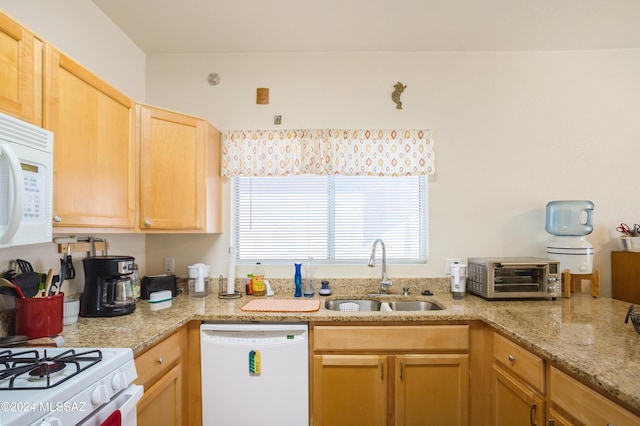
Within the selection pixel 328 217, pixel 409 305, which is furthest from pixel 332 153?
pixel 409 305

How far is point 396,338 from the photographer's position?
5.88 feet

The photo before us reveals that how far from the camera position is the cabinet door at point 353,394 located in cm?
178

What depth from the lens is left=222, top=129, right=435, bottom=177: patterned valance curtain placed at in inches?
92.7

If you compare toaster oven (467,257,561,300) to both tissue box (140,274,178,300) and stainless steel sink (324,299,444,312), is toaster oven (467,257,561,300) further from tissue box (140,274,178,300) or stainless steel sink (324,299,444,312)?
tissue box (140,274,178,300)

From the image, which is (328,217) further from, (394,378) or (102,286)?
(102,286)

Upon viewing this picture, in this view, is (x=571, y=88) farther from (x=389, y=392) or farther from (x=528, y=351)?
(x=389, y=392)

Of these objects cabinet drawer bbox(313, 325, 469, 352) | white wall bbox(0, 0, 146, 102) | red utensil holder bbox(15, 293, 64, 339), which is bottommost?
Answer: cabinet drawer bbox(313, 325, 469, 352)

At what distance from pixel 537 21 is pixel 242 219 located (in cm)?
245

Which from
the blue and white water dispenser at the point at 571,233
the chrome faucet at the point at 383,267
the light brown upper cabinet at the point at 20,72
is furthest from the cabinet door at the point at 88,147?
the blue and white water dispenser at the point at 571,233

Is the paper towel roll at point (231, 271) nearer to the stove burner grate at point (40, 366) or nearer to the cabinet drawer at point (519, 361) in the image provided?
the stove burner grate at point (40, 366)

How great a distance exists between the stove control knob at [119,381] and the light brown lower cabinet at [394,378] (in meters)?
0.98

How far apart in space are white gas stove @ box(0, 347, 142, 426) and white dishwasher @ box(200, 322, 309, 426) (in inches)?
24.7

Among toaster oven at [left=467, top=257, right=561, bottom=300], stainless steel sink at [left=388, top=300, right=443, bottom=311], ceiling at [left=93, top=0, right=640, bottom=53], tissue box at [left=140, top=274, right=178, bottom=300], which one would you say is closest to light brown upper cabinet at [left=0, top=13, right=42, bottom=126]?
ceiling at [left=93, top=0, right=640, bottom=53]

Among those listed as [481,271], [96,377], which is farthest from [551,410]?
[96,377]
